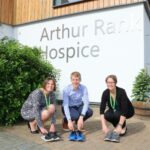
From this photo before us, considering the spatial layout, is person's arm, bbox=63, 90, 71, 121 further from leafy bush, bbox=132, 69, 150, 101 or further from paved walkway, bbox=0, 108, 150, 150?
leafy bush, bbox=132, 69, 150, 101

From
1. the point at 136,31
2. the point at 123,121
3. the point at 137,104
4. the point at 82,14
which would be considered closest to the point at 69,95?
the point at 123,121

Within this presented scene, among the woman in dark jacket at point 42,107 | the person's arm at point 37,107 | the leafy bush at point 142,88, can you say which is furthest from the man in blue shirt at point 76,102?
the leafy bush at point 142,88

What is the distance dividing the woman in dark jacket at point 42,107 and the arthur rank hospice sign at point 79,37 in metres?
4.70

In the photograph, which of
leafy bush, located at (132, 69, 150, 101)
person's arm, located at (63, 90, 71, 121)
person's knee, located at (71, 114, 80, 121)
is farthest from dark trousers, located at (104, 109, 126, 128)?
leafy bush, located at (132, 69, 150, 101)

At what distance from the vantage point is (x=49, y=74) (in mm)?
8148

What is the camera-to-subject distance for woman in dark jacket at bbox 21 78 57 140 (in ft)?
20.5

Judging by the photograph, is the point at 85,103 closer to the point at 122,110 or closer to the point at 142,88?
the point at 122,110

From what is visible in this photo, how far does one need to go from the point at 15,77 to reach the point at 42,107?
4.09ft

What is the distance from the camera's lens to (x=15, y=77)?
7348 mm

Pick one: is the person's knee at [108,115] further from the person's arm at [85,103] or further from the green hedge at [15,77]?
the green hedge at [15,77]

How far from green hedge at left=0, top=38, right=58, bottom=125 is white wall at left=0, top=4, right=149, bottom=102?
350 centimetres

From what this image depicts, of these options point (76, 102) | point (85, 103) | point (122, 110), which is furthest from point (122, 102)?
point (76, 102)

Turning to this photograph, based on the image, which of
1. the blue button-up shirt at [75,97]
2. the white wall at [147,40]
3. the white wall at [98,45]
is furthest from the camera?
the white wall at [147,40]

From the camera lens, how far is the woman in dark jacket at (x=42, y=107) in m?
6.25
